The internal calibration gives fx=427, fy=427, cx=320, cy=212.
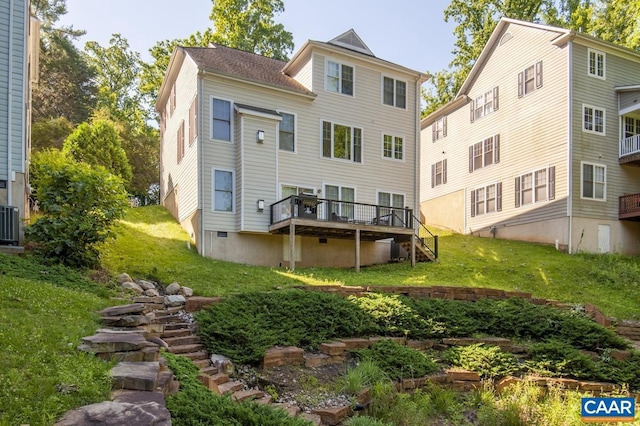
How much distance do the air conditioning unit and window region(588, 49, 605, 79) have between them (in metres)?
21.2

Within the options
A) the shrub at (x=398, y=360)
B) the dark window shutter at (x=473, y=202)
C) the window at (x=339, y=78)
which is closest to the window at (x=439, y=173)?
the dark window shutter at (x=473, y=202)

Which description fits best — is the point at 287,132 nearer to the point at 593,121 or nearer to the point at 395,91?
the point at 395,91

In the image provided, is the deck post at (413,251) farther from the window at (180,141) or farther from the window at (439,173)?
the window at (439,173)

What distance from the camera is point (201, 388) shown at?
4.53 m

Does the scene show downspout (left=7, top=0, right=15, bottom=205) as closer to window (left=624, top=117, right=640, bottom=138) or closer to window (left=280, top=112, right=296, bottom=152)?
window (left=280, top=112, right=296, bottom=152)

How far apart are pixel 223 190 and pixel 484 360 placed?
9.81m

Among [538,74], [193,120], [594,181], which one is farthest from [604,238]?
[193,120]

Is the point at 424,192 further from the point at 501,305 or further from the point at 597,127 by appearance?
the point at 501,305

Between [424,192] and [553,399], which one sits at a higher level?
[424,192]

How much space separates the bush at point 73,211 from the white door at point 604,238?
18.1m

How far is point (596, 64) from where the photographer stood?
1838cm

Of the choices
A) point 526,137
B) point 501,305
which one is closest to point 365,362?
point 501,305

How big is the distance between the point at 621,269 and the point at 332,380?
44.7 feet

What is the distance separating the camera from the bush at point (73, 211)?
367 inches
